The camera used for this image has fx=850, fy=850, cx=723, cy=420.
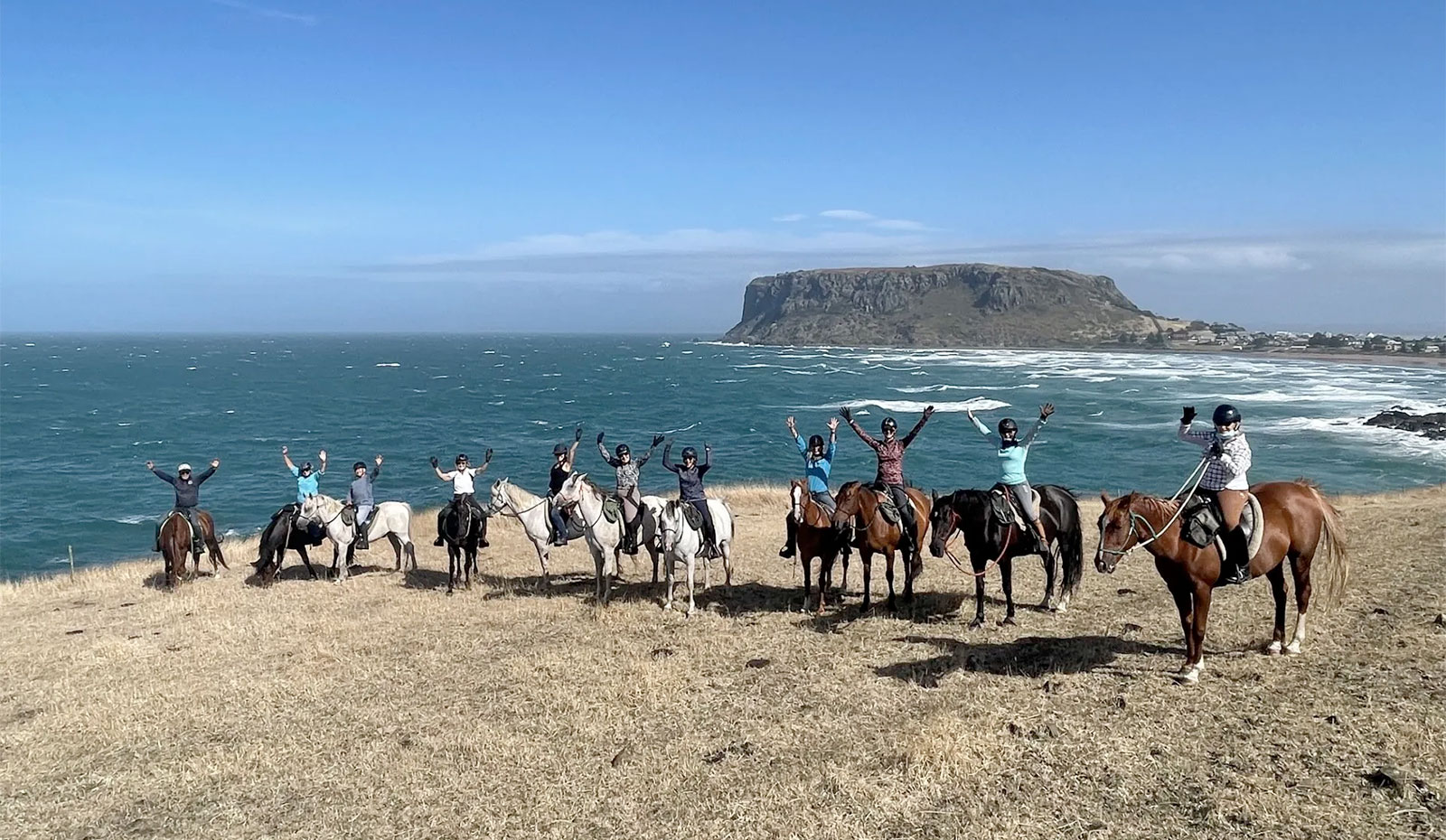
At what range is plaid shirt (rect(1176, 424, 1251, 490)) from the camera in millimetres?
9203

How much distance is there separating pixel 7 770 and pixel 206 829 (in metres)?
3.23

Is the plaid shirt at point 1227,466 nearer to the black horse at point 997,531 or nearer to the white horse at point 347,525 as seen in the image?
the black horse at point 997,531

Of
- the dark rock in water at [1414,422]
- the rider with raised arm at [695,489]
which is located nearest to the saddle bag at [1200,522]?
the rider with raised arm at [695,489]

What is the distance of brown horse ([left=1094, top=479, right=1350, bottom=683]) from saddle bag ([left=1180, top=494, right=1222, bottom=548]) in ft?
0.23

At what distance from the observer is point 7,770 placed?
9.10 metres

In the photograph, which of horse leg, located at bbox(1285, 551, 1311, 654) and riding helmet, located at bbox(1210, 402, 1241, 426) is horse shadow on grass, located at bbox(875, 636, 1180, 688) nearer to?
horse leg, located at bbox(1285, 551, 1311, 654)

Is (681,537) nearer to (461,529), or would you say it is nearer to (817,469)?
(817,469)

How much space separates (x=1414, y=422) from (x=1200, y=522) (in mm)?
60386

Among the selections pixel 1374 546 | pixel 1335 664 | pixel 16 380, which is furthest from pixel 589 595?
pixel 16 380

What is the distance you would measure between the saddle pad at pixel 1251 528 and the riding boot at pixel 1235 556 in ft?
0.13

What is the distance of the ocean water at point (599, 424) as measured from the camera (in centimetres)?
4256

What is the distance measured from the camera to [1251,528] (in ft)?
30.1

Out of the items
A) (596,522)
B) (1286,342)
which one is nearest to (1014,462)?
(596,522)

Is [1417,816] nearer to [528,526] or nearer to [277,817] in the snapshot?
[277,817]
